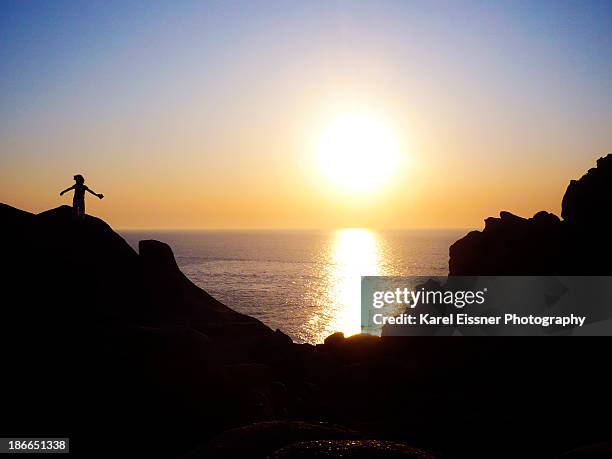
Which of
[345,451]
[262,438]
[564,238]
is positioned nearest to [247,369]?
[262,438]

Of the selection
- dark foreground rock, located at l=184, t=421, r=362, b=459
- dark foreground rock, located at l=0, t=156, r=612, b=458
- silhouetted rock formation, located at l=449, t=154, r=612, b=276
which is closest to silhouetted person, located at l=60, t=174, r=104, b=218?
dark foreground rock, located at l=0, t=156, r=612, b=458

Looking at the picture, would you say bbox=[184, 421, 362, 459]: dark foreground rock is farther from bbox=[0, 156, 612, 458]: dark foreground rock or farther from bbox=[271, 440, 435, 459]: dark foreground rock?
bbox=[271, 440, 435, 459]: dark foreground rock

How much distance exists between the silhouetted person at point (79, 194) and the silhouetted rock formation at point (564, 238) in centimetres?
2969

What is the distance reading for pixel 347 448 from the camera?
6609mm

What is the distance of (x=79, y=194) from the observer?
2742 cm

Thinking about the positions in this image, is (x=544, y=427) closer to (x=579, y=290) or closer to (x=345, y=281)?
(x=579, y=290)

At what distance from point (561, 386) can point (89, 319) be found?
91.2ft

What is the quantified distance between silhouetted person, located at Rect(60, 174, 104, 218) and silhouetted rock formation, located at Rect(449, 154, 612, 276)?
2969 cm

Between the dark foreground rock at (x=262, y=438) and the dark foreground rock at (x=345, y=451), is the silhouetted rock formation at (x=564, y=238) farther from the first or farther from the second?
the dark foreground rock at (x=345, y=451)

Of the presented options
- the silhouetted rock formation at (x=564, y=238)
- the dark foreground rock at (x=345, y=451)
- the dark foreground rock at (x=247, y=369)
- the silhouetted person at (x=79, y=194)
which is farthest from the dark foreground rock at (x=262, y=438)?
the silhouetted rock formation at (x=564, y=238)

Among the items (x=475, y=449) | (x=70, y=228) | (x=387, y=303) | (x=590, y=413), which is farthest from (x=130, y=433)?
(x=387, y=303)

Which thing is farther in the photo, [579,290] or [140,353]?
[579,290]

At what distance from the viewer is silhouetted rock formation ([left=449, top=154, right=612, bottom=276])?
32.0 metres

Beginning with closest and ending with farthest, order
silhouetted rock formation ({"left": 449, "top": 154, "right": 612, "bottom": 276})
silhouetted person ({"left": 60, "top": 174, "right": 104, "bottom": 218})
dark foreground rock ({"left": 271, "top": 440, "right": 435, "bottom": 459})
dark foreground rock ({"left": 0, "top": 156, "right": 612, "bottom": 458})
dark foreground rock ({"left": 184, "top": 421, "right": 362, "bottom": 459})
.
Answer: dark foreground rock ({"left": 271, "top": 440, "right": 435, "bottom": 459})
dark foreground rock ({"left": 184, "top": 421, "right": 362, "bottom": 459})
dark foreground rock ({"left": 0, "top": 156, "right": 612, "bottom": 458})
silhouetted person ({"left": 60, "top": 174, "right": 104, "bottom": 218})
silhouetted rock formation ({"left": 449, "top": 154, "right": 612, "bottom": 276})
